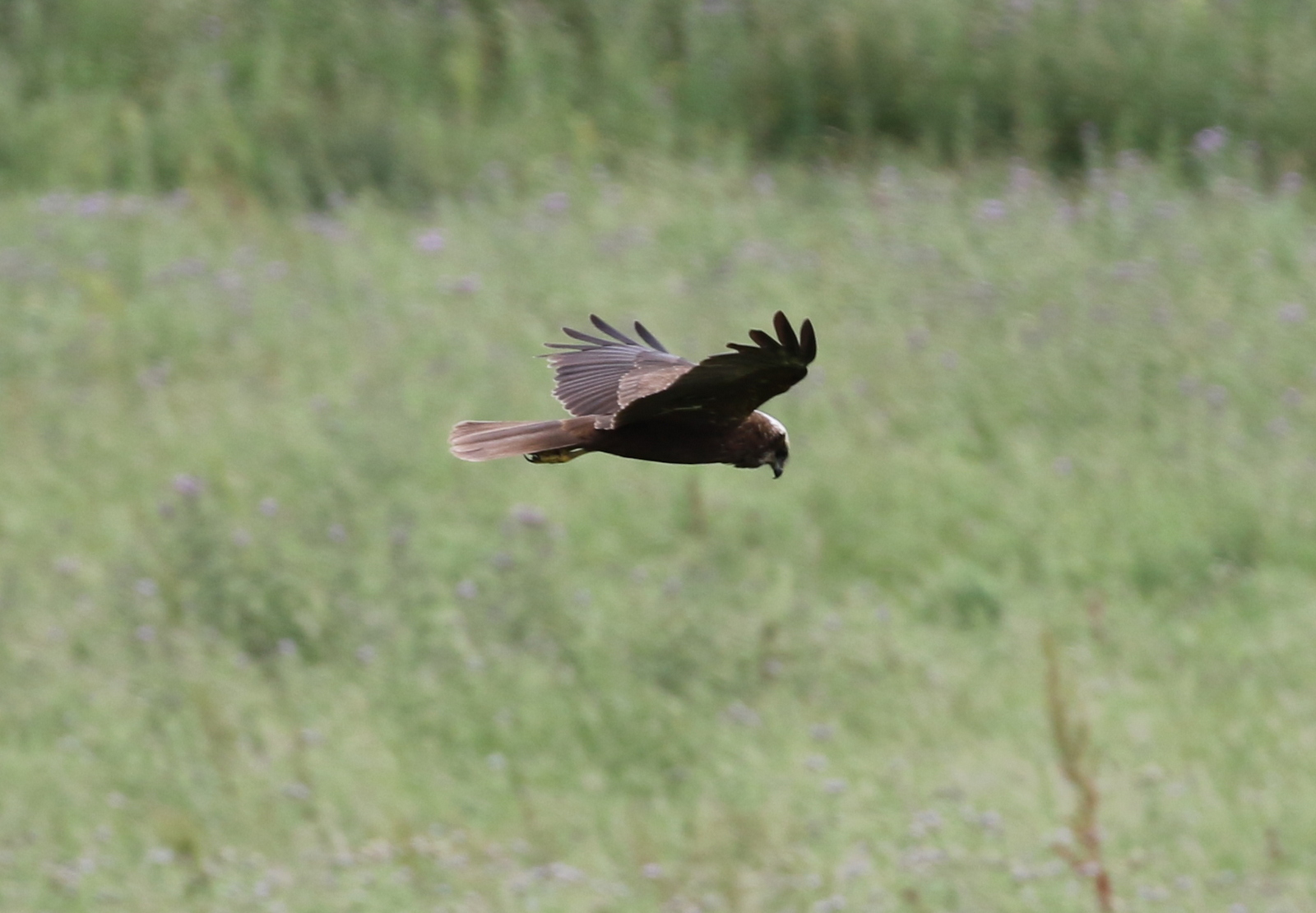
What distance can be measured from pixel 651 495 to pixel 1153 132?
3712 mm

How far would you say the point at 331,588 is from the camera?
5168 millimetres

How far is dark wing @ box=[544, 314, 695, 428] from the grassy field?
74.4 inches

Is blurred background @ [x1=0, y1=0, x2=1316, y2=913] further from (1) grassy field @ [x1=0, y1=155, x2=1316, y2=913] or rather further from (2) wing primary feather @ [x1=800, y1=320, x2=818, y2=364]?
(2) wing primary feather @ [x1=800, y1=320, x2=818, y2=364]

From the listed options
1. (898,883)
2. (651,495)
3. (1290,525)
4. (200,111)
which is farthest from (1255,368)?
(200,111)

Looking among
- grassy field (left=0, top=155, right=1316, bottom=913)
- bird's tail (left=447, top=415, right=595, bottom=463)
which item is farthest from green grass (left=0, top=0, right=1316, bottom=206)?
bird's tail (left=447, top=415, right=595, bottom=463)

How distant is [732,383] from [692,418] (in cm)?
8

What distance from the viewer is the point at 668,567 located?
213 inches

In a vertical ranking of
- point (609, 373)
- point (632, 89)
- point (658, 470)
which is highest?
point (609, 373)

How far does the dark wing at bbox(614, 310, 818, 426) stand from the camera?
180 centimetres

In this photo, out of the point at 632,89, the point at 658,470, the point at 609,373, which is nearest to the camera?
the point at 609,373

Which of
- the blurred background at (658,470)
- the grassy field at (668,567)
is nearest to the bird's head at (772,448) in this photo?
the blurred background at (658,470)

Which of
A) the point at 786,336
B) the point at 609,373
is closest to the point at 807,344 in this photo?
the point at 786,336

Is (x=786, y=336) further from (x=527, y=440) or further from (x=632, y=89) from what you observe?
(x=632, y=89)

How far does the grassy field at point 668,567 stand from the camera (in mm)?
4312
